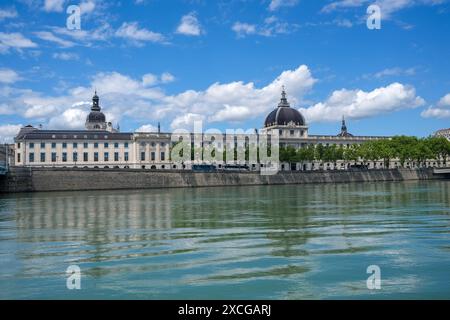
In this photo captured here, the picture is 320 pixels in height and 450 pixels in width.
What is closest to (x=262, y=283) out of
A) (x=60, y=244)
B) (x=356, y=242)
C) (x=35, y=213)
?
(x=356, y=242)

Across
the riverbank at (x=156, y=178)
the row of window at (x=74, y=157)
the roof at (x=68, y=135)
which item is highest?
the roof at (x=68, y=135)

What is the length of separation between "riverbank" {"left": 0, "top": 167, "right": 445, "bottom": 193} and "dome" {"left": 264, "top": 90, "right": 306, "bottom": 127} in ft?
139

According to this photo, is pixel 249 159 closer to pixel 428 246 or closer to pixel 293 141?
pixel 293 141

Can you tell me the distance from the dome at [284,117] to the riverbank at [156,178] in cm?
4231

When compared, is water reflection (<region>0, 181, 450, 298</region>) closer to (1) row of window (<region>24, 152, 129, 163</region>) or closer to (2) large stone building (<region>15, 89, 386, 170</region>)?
(2) large stone building (<region>15, 89, 386, 170</region>)

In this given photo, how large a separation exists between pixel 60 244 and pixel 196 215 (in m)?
12.7

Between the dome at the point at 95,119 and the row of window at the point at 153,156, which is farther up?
the dome at the point at 95,119

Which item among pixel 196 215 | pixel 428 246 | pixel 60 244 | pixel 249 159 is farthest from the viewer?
pixel 249 159

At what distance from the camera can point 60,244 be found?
Result: 68.5 ft

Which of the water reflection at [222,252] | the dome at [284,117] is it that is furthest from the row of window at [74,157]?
the water reflection at [222,252]

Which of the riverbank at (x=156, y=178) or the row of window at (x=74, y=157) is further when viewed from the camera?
the row of window at (x=74, y=157)

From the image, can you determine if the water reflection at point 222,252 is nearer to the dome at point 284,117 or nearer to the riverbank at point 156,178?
the riverbank at point 156,178

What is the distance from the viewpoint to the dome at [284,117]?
138m

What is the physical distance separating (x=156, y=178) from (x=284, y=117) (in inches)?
2491
